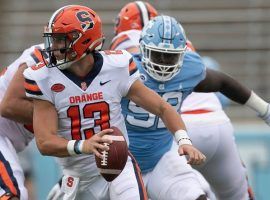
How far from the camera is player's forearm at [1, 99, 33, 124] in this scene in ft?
16.8

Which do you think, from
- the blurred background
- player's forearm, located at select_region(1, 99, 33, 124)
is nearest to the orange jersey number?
player's forearm, located at select_region(1, 99, 33, 124)

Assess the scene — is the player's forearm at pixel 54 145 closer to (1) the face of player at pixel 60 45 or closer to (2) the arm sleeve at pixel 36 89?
(2) the arm sleeve at pixel 36 89

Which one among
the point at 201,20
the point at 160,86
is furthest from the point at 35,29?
the point at 160,86

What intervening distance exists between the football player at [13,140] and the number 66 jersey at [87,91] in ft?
1.17

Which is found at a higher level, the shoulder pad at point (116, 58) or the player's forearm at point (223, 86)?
the shoulder pad at point (116, 58)

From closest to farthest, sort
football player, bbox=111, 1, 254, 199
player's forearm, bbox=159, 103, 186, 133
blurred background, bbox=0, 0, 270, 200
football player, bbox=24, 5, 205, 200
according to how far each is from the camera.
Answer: football player, bbox=24, 5, 205, 200, player's forearm, bbox=159, 103, 186, 133, football player, bbox=111, 1, 254, 199, blurred background, bbox=0, 0, 270, 200

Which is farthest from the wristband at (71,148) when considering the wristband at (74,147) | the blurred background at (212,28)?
the blurred background at (212,28)

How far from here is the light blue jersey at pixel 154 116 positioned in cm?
555

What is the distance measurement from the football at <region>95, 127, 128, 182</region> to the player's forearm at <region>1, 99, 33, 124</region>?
0.70m

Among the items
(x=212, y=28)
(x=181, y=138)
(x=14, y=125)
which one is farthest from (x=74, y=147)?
(x=212, y=28)

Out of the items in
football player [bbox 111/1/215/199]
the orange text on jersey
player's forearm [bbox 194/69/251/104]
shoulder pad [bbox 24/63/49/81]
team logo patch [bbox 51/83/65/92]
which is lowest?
football player [bbox 111/1/215/199]

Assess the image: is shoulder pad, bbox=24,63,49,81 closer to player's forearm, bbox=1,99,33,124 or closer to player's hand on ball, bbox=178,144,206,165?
player's forearm, bbox=1,99,33,124

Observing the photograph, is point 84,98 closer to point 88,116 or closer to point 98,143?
point 88,116

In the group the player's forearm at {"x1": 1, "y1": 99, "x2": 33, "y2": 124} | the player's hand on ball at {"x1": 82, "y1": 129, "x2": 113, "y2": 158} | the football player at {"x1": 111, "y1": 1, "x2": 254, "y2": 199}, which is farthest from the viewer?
the football player at {"x1": 111, "y1": 1, "x2": 254, "y2": 199}
